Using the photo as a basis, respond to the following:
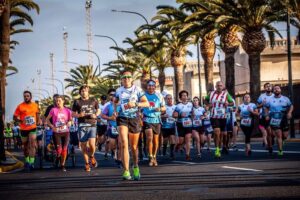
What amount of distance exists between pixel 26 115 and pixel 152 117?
11.4ft

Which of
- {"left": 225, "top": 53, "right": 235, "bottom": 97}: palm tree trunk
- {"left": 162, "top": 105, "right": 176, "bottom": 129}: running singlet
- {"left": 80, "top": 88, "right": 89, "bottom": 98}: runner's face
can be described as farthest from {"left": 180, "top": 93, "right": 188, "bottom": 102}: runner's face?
{"left": 225, "top": 53, "right": 235, "bottom": 97}: palm tree trunk

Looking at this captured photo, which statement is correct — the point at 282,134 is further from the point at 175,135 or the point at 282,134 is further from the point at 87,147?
the point at 87,147

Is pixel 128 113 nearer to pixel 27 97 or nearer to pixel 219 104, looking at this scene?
pixel 27 97

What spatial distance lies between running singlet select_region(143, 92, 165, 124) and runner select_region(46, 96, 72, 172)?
6.19ft

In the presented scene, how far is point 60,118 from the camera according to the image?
14.7 metres

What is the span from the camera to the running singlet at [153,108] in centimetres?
1402

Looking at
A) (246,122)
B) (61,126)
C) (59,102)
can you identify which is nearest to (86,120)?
(61,126)

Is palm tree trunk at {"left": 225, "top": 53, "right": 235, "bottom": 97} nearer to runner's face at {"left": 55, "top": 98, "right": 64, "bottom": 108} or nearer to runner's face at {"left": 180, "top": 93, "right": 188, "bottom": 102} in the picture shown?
runner's face at {"left": 180, "top": 93, "right": 188, "bottom": 102}

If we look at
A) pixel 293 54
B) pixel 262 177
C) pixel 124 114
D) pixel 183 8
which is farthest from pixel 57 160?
pixel 293 54

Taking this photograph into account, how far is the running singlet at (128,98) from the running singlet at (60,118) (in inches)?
162

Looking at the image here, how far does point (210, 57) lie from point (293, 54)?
89.2 feet

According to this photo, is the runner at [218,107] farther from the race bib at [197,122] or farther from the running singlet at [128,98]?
the running singlet at [128,98]

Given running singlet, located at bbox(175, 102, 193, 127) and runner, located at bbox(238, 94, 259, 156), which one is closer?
running singlet, located at bbox(175, 102, 193, 127)

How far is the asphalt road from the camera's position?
798 centimetres
